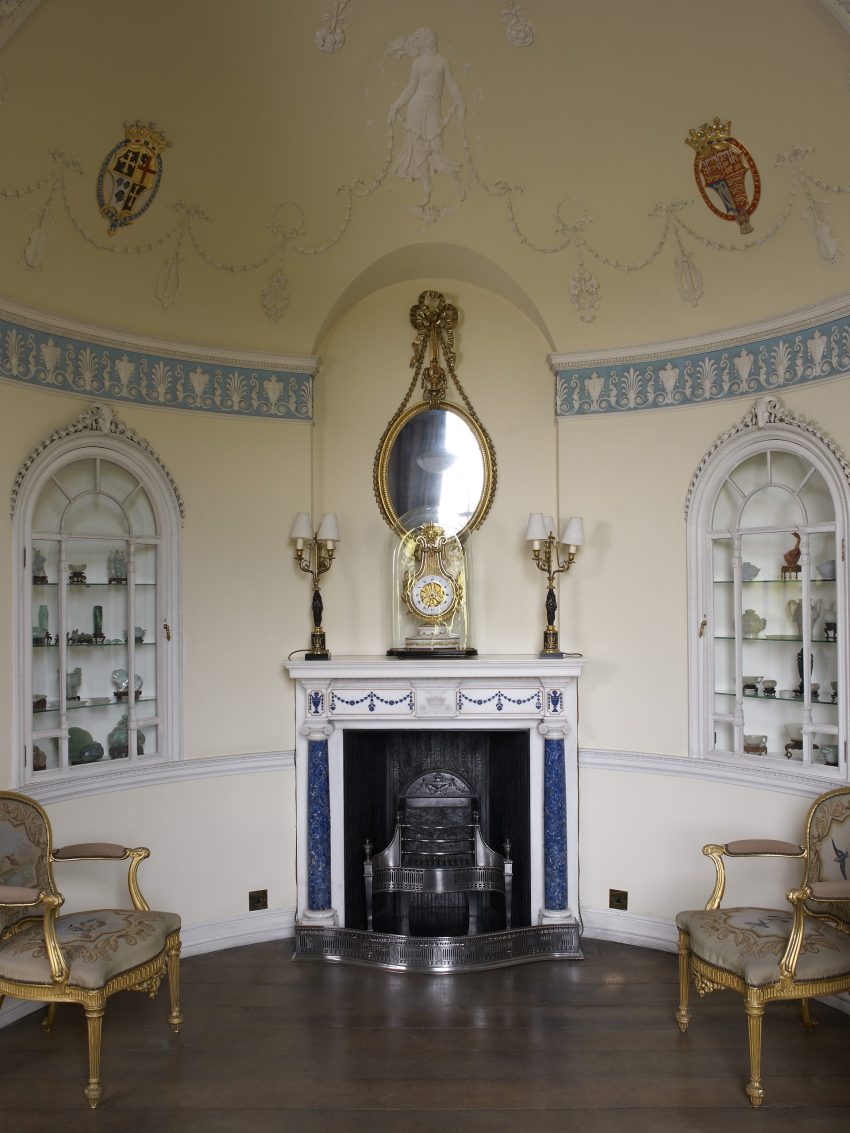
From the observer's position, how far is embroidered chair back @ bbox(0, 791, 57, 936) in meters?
3.95

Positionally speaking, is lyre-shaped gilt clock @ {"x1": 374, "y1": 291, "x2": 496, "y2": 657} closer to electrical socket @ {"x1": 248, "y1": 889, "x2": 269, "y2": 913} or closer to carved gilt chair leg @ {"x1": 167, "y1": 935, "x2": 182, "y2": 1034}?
electrical socket @ {"x1": 248, "y1": 889, "x2": 269, "y2": 913}

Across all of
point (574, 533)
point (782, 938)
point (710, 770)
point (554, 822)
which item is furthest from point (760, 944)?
point (574, 533)

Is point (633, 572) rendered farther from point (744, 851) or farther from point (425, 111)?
point (425, 111)

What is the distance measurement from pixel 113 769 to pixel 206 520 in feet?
4.74

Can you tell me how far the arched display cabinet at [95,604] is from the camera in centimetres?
448

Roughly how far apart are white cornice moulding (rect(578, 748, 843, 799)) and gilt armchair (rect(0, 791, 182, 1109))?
249cm

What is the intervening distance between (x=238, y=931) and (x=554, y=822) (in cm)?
189

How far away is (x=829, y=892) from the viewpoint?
3.57 meters

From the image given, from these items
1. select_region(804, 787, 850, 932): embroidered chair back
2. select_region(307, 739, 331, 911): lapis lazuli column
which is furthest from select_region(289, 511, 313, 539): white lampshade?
select_region(804, 787, 850, 932): embroidered chair back

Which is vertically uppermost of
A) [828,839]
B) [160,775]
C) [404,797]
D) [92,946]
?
[160,775]

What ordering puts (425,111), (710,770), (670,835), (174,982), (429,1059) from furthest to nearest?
(670,835)
(710,770)
(425,111)
(174,982)
(429,1059)

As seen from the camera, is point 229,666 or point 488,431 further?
point 488,431

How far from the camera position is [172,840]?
4.98 meters

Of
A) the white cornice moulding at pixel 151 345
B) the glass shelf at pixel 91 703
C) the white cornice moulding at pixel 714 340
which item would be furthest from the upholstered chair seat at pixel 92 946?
the white cornice moulding at pixel 714 340
